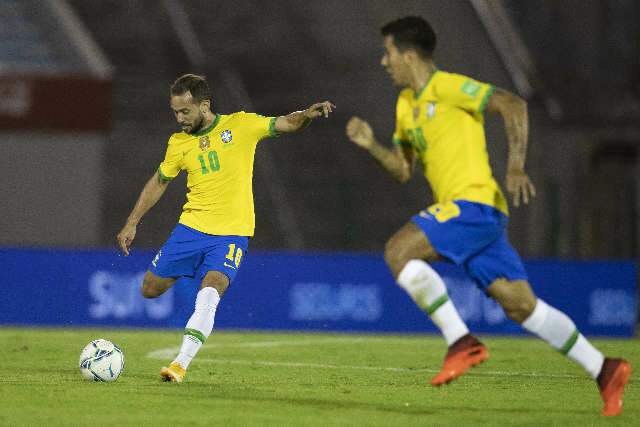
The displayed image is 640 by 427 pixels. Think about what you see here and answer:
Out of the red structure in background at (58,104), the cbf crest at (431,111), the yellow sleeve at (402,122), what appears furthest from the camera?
the red structure in background at (58,104)

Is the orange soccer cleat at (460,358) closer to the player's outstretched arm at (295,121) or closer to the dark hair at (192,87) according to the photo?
→ the player's outstretched arm at (295,121)

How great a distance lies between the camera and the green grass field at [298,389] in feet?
21.7

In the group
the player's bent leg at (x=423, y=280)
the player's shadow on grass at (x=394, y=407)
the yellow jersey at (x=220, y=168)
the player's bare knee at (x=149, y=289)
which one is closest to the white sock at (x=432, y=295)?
the player's bent leg at (x=423, y=280)

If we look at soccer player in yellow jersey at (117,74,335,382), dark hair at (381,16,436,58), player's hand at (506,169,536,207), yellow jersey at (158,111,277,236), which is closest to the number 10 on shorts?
soccer player in yellow jersey at (117,74,335,382)

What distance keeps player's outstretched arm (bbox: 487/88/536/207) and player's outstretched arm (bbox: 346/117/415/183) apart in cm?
59

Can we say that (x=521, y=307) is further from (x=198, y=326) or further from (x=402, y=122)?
(x=198, y=326)

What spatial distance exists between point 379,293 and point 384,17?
5.29 metres

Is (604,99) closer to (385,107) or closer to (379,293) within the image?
(385,107)

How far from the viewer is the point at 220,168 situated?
9.07m

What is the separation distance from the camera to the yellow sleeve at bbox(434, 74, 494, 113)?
6984mm

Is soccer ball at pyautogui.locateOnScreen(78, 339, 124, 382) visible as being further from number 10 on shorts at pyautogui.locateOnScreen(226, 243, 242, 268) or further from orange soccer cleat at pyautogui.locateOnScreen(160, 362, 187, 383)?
number 10 on shorts at pyautogui.locateOnScreen(226, 243, 242, 268)

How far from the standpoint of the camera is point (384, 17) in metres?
19.8

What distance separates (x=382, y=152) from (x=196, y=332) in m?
1.97

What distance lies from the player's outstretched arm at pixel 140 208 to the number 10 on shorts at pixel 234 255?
2.04 feet
